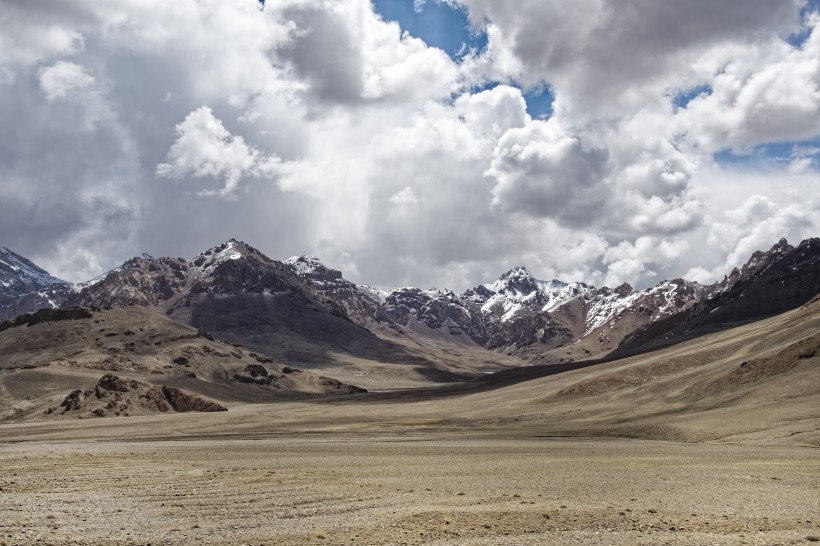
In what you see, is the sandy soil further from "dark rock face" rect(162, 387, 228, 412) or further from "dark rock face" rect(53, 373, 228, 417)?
"dark rock face" rect(162, 387, 228, 412)

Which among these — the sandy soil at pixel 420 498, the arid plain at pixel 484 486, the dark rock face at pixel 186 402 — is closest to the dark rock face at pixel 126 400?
the dark rock face at pixel 186 402

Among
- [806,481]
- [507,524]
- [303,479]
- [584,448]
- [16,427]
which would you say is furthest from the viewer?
[16,427]

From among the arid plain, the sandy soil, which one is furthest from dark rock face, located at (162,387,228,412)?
the sandy soil

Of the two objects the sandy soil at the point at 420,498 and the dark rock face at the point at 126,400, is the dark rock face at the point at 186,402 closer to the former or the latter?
the dark rock face at the point at 126,400

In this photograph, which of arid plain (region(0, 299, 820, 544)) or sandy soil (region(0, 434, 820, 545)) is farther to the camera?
arid plain (region(0, 299, 820, 544))

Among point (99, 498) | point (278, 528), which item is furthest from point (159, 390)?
point (278, 528)

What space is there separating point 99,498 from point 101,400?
12124 centimetres

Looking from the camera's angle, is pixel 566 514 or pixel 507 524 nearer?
pixel 507 524

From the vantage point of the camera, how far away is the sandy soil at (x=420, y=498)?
2325 cm

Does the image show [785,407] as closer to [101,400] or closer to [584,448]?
[584,448]

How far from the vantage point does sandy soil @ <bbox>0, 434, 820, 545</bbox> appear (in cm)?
2325

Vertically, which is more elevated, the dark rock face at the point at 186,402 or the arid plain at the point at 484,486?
the dark rock face at the point at 186,402

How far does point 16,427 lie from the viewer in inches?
4564

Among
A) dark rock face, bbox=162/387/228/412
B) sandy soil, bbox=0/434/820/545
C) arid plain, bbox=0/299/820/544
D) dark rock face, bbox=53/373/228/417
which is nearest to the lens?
sandy soil, bbox=0/434/820/545
